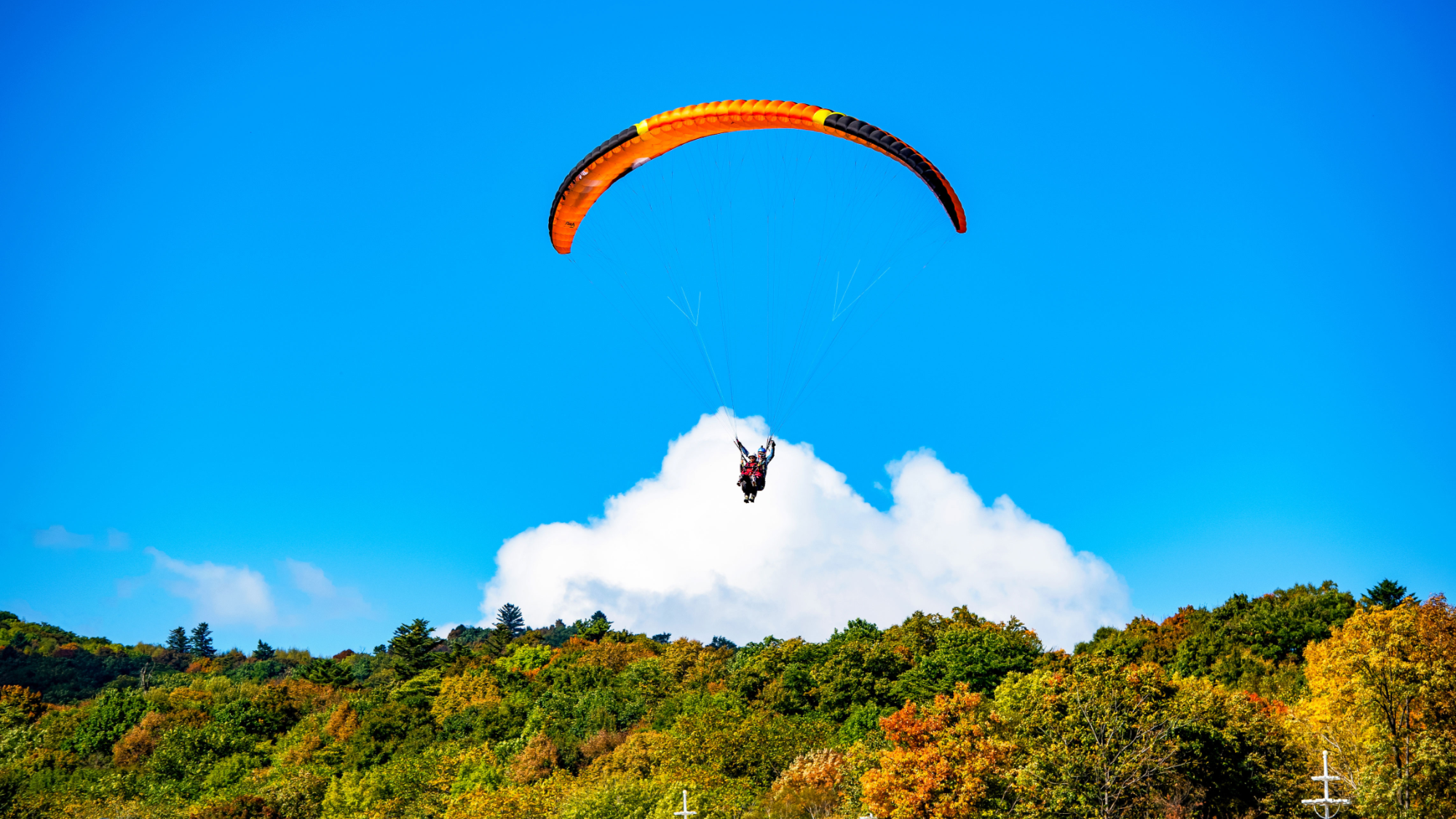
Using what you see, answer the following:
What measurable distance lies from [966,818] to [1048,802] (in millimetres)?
2172

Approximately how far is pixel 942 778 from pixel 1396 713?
1326 centimetres

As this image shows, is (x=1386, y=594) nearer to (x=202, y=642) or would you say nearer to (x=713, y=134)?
(x=713, y=134)

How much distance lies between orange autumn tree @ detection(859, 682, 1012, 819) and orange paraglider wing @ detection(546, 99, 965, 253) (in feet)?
48.3

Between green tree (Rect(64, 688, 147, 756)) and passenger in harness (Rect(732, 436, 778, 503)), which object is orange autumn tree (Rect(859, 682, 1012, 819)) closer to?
passenger in harness (Rect(732, 436, 778, 503))

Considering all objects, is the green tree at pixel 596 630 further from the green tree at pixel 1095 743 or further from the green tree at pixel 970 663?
the green tree at pixel 1095 743

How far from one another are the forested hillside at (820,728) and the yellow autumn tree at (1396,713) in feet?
0.27

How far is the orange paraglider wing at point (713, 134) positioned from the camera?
2736 centimetres

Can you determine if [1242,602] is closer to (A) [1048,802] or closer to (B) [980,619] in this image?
(B) [980,619]

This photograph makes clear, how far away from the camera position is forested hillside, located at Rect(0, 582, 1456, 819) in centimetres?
2903

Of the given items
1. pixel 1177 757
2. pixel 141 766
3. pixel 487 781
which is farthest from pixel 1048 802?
pixel 141 766

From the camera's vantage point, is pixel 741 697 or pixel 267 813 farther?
pixel 741 697

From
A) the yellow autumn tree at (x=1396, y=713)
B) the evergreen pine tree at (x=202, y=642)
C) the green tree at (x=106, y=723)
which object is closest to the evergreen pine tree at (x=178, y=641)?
the evergreen pine tree at (x=202, y=642)

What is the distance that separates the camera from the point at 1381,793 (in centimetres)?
2716

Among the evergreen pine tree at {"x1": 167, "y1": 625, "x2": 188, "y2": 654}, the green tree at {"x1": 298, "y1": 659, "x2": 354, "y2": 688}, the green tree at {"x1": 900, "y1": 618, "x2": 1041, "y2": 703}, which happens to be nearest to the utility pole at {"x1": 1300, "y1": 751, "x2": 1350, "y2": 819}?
the green tree at {"x1": 900, "y1": 618, "x2": 1041, "y2": 703}
